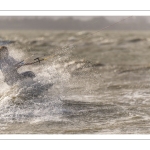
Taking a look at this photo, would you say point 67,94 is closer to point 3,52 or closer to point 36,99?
point 36,99

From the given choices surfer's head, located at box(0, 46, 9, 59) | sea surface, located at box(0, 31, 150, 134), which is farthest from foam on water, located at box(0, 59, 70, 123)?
surfer's head, located at box(0, 46, 9, 59)

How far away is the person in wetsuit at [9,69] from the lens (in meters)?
4.59

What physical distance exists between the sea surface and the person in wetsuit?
5cm

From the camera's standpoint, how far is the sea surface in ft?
14.1

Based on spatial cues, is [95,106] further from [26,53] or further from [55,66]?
[26,53]

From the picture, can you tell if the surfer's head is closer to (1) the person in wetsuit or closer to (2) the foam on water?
(1) the person in wetsuit

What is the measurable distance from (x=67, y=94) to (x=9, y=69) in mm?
→ 695

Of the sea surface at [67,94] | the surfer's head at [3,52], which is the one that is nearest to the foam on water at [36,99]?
the sea surface at [67,94]

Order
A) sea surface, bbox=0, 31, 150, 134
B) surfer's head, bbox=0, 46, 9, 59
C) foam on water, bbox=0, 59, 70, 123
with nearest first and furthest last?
sea surface, bbox=0, 31, 150, 134, foam on water, bbox=0, 59, 70, 123, surfer's head, bbox=0, 46, 9, 59

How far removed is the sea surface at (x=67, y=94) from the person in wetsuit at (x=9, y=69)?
54 mm

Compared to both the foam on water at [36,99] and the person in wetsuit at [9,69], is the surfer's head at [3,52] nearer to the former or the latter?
the person in wetsuit at [9,69]

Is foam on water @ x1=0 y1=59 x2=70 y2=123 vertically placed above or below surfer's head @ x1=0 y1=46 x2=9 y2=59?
below
